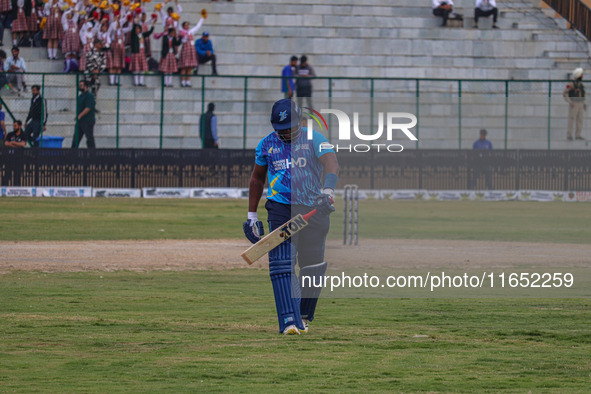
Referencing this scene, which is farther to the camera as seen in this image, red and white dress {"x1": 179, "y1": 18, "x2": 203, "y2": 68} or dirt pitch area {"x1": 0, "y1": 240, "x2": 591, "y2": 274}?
red and white dress {"x1": 179, "y1": 18, "x2": 203, "y2": 68}

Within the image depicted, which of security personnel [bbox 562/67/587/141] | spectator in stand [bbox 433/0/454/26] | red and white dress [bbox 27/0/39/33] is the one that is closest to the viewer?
security personnel [bbox 562/67/587/141]

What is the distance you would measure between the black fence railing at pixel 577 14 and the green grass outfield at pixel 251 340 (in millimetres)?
29847

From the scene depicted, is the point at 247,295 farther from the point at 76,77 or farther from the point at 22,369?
the point at 76,77

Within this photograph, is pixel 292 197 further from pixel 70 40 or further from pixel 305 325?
pixel 70 40

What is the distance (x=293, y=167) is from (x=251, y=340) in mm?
1583

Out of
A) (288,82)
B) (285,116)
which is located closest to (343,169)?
(288,82)

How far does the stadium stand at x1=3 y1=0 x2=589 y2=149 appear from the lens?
112 ft

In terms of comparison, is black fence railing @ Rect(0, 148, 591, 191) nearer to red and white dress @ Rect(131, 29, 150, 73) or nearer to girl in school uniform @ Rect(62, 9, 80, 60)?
red and white dress @ Rect(131, 29, 150, 73)

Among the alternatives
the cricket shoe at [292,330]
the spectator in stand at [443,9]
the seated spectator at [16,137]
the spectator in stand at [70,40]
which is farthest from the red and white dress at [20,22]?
the cricket shoe at [292,330]

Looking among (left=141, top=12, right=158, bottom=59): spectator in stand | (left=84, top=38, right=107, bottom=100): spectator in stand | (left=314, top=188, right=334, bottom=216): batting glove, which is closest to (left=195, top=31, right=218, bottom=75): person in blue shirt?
(left=141, top=12, right=158, bottom=59): spectator in stand

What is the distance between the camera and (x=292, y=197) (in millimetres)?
9258

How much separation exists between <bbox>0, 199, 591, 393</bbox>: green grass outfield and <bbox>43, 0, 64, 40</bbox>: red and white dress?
2248 centimetres

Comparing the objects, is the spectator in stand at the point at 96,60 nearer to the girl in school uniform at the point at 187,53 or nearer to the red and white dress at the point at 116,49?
the red and white dress at the point at 116,49

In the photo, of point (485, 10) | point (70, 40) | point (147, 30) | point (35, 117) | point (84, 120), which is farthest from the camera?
point (485, 10)
